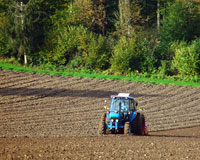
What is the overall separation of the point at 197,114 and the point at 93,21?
28832 mm

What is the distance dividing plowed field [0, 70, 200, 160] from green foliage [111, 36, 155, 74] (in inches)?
217

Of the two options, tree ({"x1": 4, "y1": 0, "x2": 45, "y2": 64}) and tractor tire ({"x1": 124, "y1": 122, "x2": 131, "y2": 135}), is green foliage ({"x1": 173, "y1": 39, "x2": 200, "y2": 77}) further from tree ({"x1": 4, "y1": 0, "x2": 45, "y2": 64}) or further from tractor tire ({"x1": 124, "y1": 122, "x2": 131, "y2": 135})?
tractor tire ({"x1": 124, "y1": 122, "x2": 131, "y2": 135})

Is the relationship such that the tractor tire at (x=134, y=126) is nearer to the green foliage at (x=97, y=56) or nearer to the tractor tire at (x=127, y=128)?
the tractor tire at (x=127, y=128)

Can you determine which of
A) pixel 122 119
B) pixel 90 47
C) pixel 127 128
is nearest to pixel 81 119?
pixel 122 119

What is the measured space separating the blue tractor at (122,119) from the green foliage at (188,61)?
23.7 meters

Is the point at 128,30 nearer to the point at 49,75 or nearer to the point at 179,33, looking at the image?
the point at 179,33

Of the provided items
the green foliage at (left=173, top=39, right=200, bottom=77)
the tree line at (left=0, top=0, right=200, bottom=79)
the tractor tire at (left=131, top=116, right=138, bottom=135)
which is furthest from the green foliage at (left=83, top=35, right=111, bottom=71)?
the tractor tire at (left=131, top=116, right=138, bottom=135)

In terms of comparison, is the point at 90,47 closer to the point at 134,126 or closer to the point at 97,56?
the point at 97,56

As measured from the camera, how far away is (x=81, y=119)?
938 inches

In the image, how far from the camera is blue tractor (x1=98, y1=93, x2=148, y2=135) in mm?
17484

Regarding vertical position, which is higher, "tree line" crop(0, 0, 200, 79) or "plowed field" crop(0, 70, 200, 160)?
"tree line" crop(0, 0, 200, 79)

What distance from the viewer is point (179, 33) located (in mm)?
51312

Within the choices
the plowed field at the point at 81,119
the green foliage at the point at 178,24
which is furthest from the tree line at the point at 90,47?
the plowed field at the point at 81,119

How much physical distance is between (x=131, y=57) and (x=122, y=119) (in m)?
25.2
